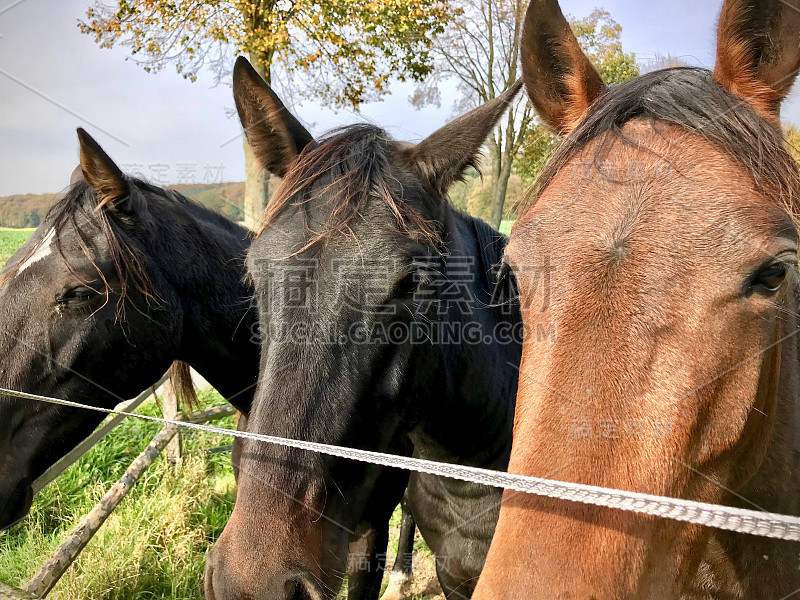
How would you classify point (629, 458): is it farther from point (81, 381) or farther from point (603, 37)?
point (603, 37)

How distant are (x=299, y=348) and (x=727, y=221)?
54.5 inches

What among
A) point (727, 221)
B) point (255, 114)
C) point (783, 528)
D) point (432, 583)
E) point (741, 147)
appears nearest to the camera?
point (783, 528)

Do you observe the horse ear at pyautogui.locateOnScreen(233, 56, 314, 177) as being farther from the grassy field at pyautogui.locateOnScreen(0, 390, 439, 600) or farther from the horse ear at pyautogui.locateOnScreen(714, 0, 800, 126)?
the grassy field at pyautogui.locateOnScreen(0, 390, 439, 600)

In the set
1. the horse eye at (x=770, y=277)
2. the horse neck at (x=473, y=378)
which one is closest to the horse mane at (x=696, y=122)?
the horse eye at (x=770, y=277)

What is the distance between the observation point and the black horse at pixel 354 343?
183cm

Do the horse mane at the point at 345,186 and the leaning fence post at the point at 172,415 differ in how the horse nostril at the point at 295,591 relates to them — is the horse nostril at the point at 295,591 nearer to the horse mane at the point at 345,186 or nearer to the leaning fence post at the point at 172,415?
the horse mane at the point at 345,186

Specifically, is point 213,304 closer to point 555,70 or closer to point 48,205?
point 48,205

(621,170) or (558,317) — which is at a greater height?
(621,170)

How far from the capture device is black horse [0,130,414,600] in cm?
282

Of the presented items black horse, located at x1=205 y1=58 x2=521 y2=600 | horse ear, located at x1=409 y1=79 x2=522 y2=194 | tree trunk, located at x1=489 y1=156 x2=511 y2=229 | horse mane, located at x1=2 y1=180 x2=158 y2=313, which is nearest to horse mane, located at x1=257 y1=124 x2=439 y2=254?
black horse, located at x1=205 y1=58 x2=521 y2=600

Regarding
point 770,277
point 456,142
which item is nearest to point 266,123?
point 456,142

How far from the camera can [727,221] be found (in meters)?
1.34

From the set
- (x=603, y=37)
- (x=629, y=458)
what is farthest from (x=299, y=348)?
(x=603, y=37)

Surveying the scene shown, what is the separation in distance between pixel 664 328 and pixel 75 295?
2854 millimetres
